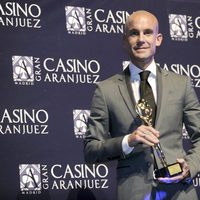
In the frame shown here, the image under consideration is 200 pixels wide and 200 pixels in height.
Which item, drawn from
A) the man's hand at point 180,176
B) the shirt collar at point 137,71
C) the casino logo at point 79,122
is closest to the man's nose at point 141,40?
the shirt collar at point 137,71

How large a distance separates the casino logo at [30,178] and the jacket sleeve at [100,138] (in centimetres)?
90

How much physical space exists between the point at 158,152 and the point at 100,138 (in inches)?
10.7

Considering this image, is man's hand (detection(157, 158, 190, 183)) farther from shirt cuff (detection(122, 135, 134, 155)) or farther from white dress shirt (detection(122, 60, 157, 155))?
white dress shirt (detection(122, 60, 157, 155))

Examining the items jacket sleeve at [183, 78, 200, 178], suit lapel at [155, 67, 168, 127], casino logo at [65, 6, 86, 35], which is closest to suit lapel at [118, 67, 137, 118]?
suit lapel at [155, 67, 168, 127]

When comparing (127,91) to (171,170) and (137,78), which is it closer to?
(137,78)

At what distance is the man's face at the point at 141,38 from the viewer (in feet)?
8.27

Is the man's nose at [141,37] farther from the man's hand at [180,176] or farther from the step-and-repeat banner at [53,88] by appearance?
the step-and-repeat banner at [53,88]

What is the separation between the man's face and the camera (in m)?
2.52

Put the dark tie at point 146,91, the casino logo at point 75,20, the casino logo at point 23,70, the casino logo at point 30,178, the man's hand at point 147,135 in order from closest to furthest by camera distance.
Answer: the man's hand at point 147,135 < the dark tie at point 146,91 < the casino logo at point 30,178 < the casino logo at point 23,70 < the casino logo at point 75,20

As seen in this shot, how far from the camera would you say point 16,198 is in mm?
3305

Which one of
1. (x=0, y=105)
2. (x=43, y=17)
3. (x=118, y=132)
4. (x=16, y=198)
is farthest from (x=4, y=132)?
(x=118, y=132)

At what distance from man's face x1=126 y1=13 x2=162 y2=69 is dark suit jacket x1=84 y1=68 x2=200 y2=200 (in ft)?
0.28

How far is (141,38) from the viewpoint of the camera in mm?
2514

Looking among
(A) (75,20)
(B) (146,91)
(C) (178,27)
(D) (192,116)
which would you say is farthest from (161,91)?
(C) (178,27)
